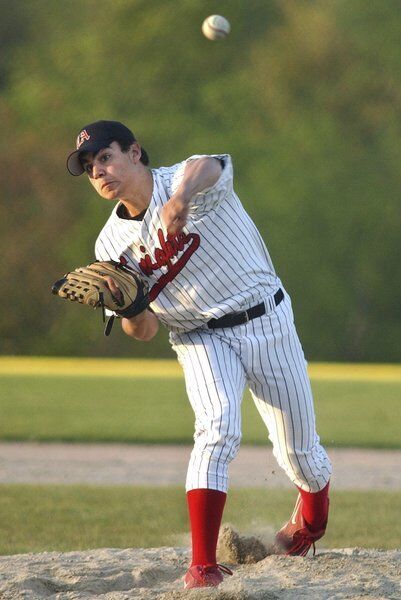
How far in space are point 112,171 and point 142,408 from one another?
29.5ft

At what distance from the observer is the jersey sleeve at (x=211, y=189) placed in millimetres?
3625

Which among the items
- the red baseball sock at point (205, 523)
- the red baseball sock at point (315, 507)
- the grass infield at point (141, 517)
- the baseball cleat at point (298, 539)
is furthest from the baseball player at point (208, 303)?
the grass infield at point (141, 517)

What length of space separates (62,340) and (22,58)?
292 inches

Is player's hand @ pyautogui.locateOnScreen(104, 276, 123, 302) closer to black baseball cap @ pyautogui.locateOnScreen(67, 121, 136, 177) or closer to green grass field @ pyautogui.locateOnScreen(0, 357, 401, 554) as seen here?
black baseball cap @ pyautogui.locateOnScreen(67, 121, 136, 177)

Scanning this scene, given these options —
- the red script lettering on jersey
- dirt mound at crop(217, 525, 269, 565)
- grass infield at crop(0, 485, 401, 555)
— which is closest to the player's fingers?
the red script lettering on jersey

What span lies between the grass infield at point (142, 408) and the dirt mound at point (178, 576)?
520 centimetres

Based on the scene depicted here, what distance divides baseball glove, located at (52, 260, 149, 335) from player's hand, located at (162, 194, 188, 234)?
0.35 meters

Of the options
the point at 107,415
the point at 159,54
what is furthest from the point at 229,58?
the point at 107,415

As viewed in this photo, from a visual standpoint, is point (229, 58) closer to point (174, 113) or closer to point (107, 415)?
point (174, 113)

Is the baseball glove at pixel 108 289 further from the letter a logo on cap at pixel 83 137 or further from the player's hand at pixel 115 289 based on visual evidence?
the letter a logo on cap at pixel 83 137

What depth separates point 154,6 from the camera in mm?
27766

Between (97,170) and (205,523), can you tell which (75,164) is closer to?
(97,170)

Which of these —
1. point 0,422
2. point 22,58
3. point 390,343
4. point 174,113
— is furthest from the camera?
point 22,58

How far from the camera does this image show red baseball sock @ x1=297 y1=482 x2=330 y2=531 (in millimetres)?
4047
